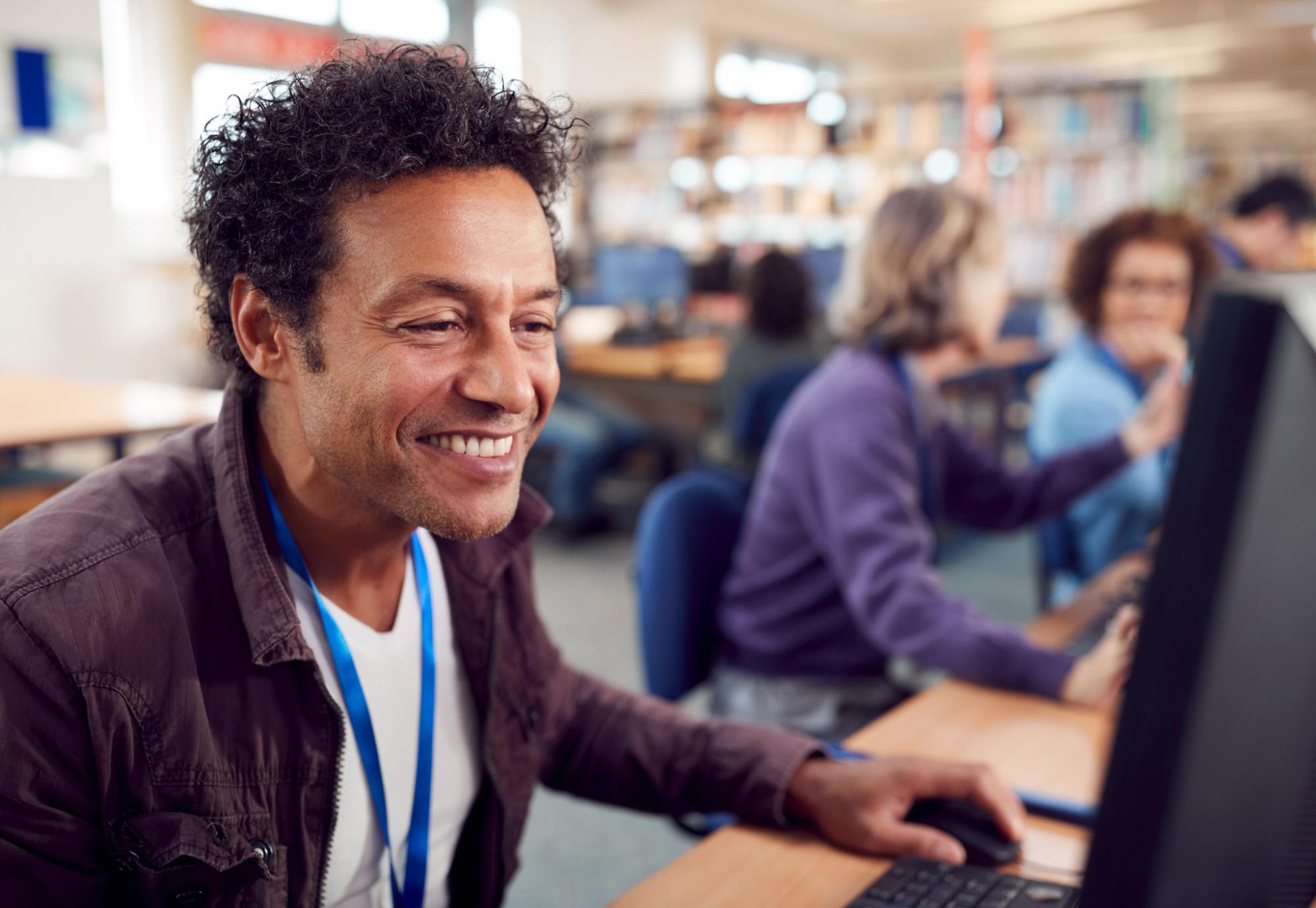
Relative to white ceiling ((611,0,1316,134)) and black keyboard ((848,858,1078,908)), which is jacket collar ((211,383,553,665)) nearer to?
black keyboard ((848,858,1078,908))

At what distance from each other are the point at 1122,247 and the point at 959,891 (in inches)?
76.7

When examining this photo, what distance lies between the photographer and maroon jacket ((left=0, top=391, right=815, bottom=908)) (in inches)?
29.9

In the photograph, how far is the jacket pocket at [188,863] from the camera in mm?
786

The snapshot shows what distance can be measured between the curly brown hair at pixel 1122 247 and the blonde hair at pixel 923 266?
2.48 ft

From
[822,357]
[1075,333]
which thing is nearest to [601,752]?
[1075,333]

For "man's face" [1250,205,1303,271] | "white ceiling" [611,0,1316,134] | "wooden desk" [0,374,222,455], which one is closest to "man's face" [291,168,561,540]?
"wooden desk" [0,374,222,455]

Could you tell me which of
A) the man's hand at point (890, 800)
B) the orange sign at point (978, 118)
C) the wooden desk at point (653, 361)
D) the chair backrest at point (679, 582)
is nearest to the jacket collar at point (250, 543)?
the man's hand at point (890, 800)

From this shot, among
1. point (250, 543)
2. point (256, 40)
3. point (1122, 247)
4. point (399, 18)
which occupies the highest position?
point (399, 18)

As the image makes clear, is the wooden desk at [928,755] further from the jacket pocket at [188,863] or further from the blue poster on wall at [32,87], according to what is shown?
the blue poster on wall at [32,87]

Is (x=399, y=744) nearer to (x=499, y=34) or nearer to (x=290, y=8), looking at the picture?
(x=290, y=8)

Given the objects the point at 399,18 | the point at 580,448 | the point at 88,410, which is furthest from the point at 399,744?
the point at 399,18

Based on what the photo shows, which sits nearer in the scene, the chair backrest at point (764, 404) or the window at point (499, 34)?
the chair backrest at point (764, 404)

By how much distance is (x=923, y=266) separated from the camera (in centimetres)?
184

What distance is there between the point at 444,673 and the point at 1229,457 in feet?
2.58
